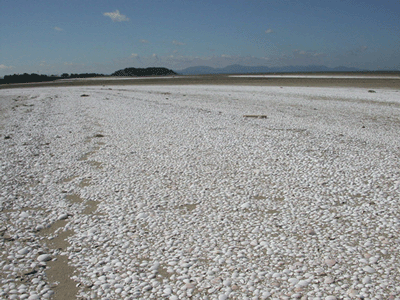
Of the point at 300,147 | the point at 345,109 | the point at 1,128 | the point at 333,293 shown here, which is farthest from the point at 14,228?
the point at 345,109

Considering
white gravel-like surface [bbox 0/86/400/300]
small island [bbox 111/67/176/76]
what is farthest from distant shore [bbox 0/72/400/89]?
small island [bbox 111/67/176/76]

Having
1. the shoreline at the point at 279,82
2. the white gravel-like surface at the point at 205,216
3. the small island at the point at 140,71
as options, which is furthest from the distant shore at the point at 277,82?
the small island at the point at 140,71

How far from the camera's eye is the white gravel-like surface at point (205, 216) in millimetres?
3467

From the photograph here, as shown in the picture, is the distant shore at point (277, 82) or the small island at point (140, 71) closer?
the distant shore at point (277, 82)

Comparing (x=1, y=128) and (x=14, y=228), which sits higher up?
(x=1, y=128)

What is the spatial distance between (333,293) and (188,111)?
14.4 metres

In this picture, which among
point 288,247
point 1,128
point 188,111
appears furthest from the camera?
point 188,111

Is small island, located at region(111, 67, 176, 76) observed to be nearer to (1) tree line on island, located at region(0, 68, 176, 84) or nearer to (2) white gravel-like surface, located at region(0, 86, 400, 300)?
(1) tree line on island, located at region(0, 68, 176, 84)

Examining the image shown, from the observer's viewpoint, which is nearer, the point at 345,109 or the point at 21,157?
the point at 21,157

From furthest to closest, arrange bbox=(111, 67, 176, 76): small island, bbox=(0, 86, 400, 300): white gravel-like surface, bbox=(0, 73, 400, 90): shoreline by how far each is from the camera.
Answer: bbox=(111, 67, 176, 76): small island → bbox=(0, 73, 400, 90): shoreline → bbox=(0, 86, 400, 300): white gravel-like surface

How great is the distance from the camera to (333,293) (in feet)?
10.6

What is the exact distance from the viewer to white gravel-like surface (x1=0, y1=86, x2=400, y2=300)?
347 cm

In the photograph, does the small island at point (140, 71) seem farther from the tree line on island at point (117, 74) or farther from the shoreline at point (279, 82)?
the shoreline at point (279, 82)

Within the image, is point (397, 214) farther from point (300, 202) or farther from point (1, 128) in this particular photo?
point (1, 128)
